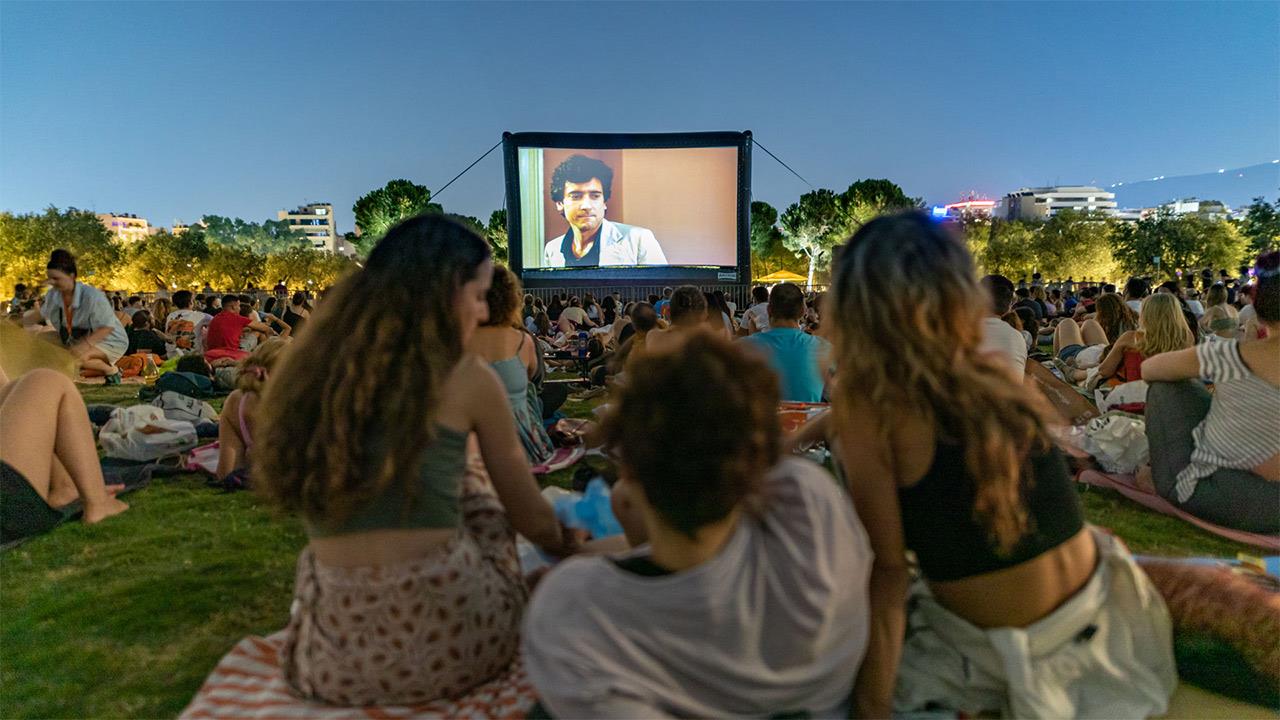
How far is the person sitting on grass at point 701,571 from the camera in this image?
1.13 m


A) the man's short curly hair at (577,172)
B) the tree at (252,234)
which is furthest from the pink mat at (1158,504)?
the tree at (252,234)

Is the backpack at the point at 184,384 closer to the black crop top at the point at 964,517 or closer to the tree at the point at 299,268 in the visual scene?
the black crop top at the point at 964,517

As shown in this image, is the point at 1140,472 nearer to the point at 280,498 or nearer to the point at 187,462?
the point at 280,498

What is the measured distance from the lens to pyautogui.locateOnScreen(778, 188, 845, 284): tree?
1794 inches

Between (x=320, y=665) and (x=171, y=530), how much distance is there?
261cm

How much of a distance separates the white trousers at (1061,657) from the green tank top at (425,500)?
1.15 metres

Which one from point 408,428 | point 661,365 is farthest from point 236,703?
point 661,365

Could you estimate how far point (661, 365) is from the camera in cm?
118

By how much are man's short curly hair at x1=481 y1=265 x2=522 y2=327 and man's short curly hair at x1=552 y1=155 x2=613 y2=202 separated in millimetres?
16525

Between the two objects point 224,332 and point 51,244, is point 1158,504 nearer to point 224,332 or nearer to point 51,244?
point 224,332

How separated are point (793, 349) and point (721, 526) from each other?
10.2ft

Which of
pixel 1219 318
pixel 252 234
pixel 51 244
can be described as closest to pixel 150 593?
pixel 1219 318

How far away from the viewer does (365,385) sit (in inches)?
60.1

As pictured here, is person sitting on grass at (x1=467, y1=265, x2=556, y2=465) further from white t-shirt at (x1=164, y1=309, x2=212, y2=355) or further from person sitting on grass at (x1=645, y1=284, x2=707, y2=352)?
white t-shirt at (x1=164, y1=309, x2=212, y2=355)
